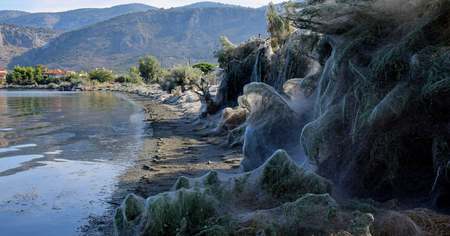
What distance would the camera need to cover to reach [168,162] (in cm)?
1564

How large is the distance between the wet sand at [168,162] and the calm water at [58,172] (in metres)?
0.36

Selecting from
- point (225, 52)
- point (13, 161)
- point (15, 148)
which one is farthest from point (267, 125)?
point (225, 52)

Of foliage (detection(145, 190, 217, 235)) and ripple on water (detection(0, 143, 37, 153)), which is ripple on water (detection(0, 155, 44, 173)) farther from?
foliage (detection(145, 190, 217, 235))

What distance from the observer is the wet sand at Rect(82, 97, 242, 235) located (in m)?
11.5

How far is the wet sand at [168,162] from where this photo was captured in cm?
1149

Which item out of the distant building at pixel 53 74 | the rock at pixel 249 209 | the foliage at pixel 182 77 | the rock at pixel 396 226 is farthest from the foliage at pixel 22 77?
the rock at pixel 396 226

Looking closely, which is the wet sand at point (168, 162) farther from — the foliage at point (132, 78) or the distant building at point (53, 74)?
the distant building at point (53, 74)

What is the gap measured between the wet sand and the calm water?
0.36 meters

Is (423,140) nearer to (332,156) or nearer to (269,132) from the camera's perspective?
(332,156)

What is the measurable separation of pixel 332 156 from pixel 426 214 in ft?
7.13

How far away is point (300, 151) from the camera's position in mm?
9883

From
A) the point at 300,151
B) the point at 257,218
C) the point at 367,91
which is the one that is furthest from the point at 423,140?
the point at 300,151

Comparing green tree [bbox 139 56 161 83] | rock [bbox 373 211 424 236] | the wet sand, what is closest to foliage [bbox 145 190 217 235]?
rock [bbox 373 211 424 236]

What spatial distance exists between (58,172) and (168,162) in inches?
118
